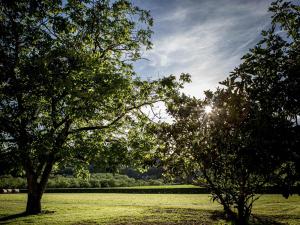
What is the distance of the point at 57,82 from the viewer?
1487cm

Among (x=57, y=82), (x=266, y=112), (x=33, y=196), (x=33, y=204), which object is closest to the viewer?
(x=266, y=112)

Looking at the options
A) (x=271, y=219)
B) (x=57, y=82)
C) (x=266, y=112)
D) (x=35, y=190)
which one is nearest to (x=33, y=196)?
(x=35, y=190)

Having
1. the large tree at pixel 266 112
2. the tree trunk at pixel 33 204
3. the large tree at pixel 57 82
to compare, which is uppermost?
the large tree at pixel 57 82

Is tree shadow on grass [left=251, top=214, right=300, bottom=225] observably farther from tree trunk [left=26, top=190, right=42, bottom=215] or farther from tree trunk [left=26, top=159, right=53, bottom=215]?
tree trunk [left=26, top=190, right=42, bottom=215]

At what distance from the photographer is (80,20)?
60.0 ft

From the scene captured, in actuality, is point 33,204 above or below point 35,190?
below

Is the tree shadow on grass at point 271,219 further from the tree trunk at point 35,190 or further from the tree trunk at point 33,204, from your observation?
the tree trunk at point 33,204

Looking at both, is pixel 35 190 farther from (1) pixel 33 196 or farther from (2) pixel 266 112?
(2) pixel 266 112

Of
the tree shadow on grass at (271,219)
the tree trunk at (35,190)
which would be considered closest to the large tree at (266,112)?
the tree shadow on grass at (271,219)

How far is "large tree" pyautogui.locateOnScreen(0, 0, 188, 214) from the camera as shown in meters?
15.7

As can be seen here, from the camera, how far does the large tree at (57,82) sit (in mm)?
15711

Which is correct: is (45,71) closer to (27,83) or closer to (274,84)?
(27,83)

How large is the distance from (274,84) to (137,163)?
14.8 metres

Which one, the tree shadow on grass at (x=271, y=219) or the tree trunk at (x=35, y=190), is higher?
the tree trunk at (x=35, y=190)
